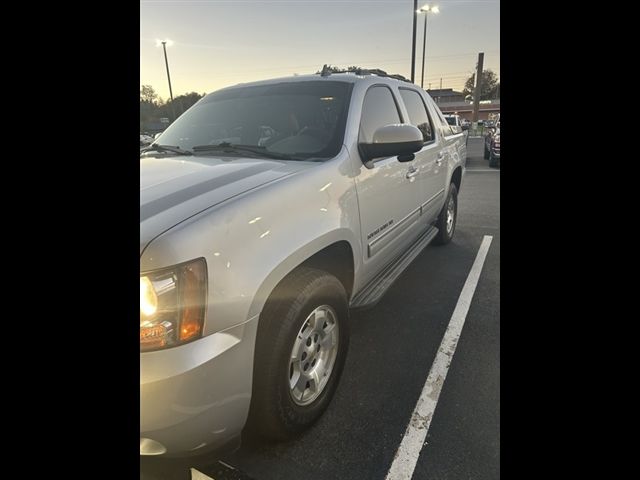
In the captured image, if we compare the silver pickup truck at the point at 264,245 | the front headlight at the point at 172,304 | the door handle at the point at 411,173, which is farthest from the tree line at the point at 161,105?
the door handle at the point at 411,173

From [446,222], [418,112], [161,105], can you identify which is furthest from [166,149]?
[446,222]

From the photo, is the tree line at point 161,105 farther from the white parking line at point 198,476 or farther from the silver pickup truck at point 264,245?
the white parking line at point 198,476

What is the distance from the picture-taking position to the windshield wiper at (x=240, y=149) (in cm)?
239

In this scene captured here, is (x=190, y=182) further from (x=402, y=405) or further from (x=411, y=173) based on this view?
(x=411, y=173)

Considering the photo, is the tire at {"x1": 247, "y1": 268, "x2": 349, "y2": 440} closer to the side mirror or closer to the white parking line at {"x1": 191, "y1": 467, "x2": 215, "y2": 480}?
the white parking line at {"x1": 191, "y1": 467, "x2": 215, "y2": 480}

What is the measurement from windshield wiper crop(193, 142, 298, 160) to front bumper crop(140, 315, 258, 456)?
3.71 feet

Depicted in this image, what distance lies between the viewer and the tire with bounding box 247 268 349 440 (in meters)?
1.73

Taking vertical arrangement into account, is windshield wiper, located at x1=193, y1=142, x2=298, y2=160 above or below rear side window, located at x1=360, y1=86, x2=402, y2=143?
below

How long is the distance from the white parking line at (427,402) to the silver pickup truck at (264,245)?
0.46 metres

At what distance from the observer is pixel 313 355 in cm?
211

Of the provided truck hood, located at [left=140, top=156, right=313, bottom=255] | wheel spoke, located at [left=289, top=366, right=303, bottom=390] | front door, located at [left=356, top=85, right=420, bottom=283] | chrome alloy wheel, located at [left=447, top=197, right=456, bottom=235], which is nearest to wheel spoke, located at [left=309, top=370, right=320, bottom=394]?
wheel spoke, located at [left=289, top=366, right=303, bottom=390]

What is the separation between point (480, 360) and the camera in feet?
8.84

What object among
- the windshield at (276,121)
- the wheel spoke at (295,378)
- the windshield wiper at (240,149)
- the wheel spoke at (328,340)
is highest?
the windshield at (276,121)
